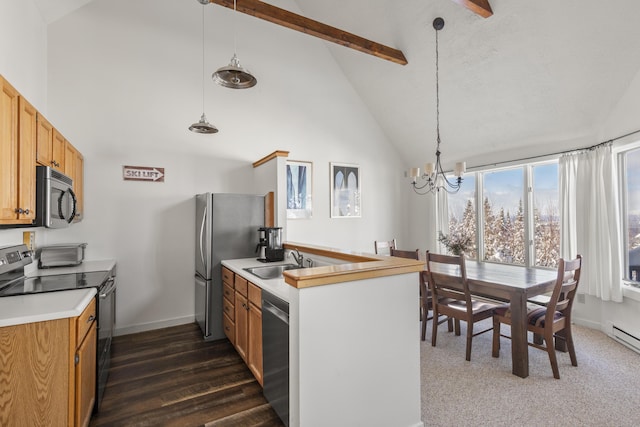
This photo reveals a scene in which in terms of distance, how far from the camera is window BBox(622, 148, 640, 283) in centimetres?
347

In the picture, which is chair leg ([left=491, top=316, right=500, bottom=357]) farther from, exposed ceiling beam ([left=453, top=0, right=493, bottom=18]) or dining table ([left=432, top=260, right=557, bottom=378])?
exposed ceiling beam ([left=453, top=0, right=493, bottom=18])

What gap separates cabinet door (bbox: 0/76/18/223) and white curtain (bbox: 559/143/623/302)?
5.34 metres

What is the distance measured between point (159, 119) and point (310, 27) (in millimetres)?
2291

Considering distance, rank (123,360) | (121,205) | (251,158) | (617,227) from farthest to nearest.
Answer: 1. (251,158)
2. (121,205)
3. (617,227)
4. (123,360)

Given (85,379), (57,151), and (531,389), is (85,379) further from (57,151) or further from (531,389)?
(531,389)

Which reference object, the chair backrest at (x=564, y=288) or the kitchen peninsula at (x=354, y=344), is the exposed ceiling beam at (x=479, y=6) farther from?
the kitchen peninsula at (x=354, y=344)

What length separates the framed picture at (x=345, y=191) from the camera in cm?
544

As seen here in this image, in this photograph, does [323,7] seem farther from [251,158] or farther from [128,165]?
[128,165]

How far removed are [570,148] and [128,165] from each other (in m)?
5.64

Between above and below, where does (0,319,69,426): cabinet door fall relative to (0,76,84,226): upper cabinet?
below

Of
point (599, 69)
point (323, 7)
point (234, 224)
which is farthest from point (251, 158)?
point (599, 69)

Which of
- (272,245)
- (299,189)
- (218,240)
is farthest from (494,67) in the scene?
(218,240)

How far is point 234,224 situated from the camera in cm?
367

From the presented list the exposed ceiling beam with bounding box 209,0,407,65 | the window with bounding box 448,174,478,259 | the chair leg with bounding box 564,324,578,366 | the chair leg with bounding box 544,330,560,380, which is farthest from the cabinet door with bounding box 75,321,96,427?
the window with bounding box 448,174,478,259
